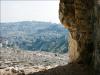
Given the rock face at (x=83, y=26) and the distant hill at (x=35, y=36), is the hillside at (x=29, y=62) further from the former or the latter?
the distant hill at (x=35, y=36)

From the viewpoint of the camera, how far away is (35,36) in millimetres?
105250

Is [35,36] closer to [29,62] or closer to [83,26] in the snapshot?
[29,62]

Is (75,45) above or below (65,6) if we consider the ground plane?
below

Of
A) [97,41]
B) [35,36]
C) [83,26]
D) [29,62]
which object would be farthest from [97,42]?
[35,36]

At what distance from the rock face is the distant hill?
51.5 m

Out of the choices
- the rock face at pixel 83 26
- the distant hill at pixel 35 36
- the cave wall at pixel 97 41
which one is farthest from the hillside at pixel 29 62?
the distant hill at pixel 35 36

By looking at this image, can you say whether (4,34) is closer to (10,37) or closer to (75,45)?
(10,37)

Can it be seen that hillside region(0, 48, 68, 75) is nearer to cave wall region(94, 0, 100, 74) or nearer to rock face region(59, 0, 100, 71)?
rock face region(59, 0, 100, 71)

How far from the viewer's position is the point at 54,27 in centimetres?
11219

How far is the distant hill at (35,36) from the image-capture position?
85.8 m

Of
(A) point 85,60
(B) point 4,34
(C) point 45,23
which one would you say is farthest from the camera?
(C) point 45,23

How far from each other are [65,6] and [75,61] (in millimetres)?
3694

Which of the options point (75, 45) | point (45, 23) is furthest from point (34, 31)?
point (75, 45)

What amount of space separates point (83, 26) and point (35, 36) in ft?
277
